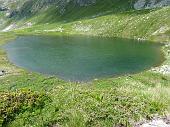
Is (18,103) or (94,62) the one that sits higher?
(18,103)

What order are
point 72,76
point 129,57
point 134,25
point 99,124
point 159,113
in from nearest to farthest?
point 99,124 < point 159,113 < point 72,76 < point 129,57 < point 134,25

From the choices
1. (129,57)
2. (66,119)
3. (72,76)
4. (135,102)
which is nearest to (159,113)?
(135,102)

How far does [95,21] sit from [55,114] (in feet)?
525

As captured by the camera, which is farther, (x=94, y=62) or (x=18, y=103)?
(x=94, y=62)

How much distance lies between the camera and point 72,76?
61.8 meters

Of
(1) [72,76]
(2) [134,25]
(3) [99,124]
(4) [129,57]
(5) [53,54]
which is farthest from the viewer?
(2) [134,25]

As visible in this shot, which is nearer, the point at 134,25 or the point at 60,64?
the point at 60,64

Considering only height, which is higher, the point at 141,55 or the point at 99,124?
the point at 99,124

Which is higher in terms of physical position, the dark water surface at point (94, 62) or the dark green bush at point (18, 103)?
the dark green bush at point (18, 103)

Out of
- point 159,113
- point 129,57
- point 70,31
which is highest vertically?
point 159,113

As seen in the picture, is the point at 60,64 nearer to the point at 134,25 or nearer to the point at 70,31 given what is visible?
the point at 134,25

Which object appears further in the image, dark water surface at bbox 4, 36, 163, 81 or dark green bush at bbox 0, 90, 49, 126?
dark water surface at bbox 4, 36, 163, 81

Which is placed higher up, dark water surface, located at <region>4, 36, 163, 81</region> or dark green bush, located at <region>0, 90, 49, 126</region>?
dark green bush, located at <region>0, 90, 49, 126</region>

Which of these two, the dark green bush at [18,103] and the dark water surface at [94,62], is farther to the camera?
the dark water surface at [94,62]
